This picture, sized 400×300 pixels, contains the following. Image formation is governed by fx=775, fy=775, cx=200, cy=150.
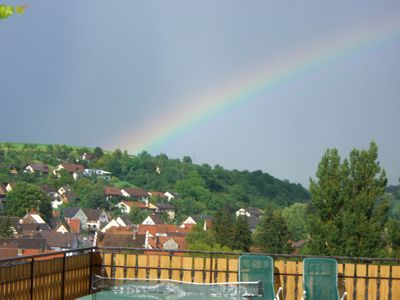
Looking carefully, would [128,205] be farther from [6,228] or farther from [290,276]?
[290,276]

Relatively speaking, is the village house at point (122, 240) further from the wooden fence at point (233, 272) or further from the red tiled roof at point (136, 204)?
the wooden fence at point (233, 272)

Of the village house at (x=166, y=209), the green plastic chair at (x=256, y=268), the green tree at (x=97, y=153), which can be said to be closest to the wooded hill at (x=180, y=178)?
the green tree at (x=97, y=153)

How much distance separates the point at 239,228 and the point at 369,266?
170 feet

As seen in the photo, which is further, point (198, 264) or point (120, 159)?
point (120, 159)

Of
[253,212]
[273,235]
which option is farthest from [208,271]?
[253,212]

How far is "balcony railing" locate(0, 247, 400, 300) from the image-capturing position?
9.09 metres

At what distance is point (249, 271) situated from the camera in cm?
923

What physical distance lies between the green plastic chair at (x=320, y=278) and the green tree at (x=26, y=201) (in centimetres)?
9402

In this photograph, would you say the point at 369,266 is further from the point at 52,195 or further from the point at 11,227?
the point at 52,195

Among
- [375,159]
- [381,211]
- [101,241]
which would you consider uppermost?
[375,159]

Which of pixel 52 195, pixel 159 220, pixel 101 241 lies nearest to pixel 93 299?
pixel 101 241

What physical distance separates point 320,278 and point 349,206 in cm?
1469

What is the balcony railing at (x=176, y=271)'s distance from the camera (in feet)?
29.8

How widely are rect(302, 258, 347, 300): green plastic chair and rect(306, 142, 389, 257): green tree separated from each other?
14.1 m
